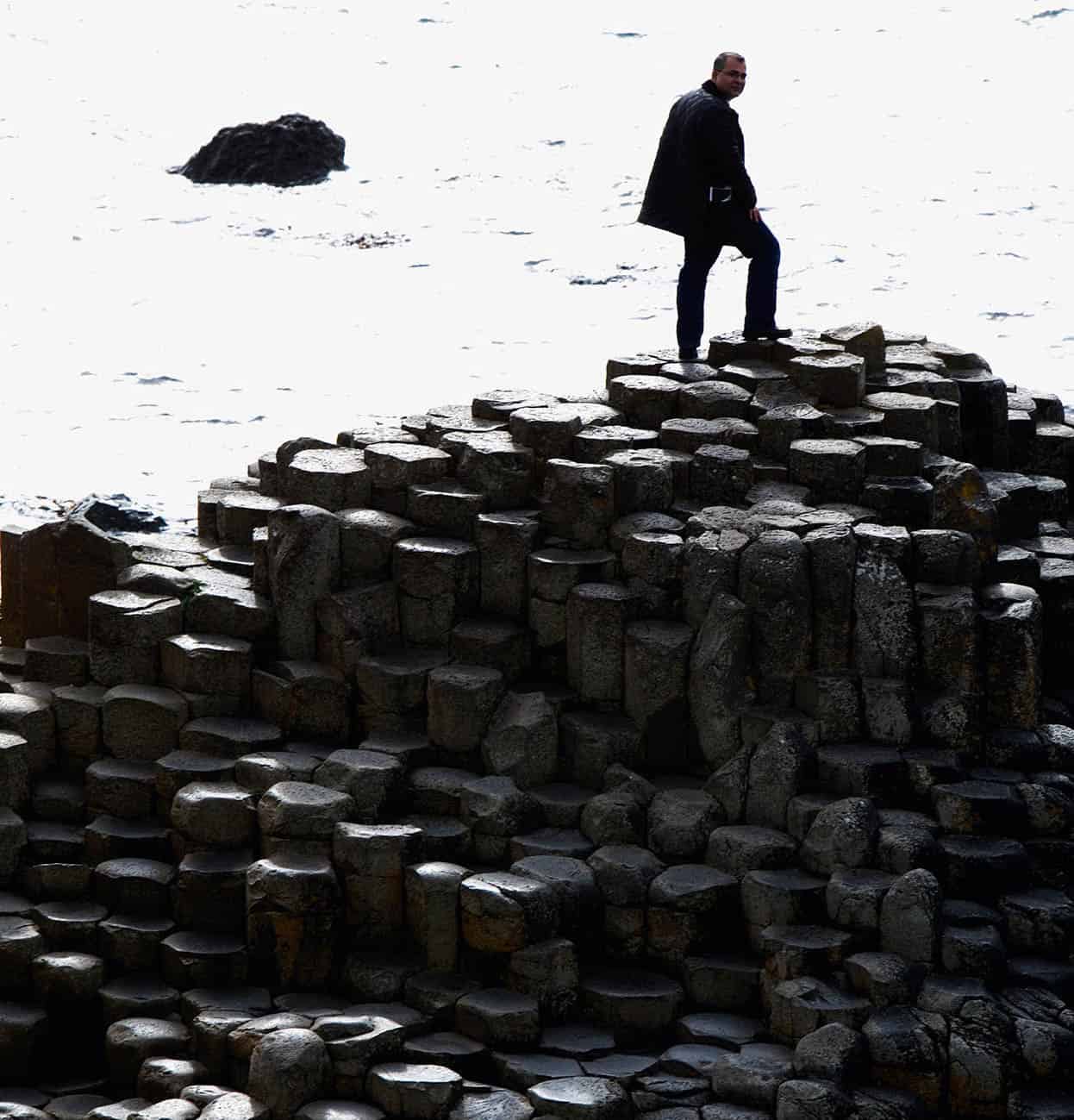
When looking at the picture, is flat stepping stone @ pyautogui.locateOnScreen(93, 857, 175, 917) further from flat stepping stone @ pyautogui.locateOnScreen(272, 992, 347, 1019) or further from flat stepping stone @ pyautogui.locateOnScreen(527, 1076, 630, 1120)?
flat stepping stone @ pyautogui.locateOnScreen(527, 1076, 630, 1120)

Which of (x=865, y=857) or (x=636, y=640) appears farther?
(x=636, y=640)

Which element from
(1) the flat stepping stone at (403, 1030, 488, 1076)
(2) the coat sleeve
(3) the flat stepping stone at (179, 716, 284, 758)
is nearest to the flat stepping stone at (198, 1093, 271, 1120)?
(1) the flat stepping stone at (403, 1030, 488, 1076)

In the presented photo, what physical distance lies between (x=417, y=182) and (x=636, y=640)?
10.6 m

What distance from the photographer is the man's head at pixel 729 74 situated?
45.2ft

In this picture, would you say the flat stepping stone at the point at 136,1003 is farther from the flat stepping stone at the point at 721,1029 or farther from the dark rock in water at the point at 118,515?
the dark rock in water at the point at 118,515

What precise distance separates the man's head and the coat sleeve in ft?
0.62

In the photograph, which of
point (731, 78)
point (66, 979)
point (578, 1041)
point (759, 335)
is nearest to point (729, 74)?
point (731, 78)

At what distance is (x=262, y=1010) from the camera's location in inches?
457

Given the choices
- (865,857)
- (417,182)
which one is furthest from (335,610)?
(417,182)

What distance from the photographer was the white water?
17406 millimetres

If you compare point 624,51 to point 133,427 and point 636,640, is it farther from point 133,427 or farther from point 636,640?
point 636,640

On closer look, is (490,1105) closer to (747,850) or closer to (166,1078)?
(166,1078)

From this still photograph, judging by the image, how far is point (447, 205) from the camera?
2136cm

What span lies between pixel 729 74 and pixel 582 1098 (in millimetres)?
6735
